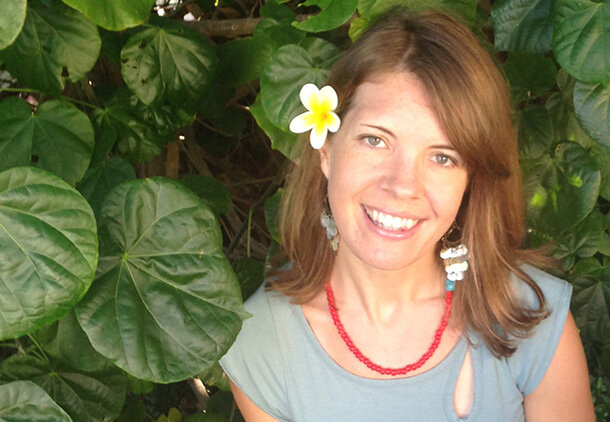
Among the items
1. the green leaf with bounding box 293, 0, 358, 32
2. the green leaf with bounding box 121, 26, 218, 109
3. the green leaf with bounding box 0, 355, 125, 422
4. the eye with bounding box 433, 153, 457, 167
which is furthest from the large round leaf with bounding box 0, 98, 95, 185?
the eye with bounding box 433, 153, 457, 167

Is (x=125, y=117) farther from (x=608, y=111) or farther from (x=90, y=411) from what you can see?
(x=608, y=111)

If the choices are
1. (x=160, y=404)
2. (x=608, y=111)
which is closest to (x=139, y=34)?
(x=608, y=111)

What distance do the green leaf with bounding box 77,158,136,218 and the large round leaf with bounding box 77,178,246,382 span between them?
0.21 metres

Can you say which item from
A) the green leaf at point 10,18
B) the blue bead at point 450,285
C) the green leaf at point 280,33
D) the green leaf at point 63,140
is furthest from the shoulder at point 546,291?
the green leaf at point 10,18

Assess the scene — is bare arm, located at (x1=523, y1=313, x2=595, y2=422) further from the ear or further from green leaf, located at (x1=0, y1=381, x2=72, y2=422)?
green leaf, located at (x1=0, y1=381, x2=72, y2=422)

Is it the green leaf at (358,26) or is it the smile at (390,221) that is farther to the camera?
the green leaf at (358,26)

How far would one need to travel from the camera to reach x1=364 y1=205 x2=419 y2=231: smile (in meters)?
1.19

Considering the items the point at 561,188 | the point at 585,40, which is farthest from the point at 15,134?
the point at 561,188

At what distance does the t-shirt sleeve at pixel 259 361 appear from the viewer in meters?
1.43

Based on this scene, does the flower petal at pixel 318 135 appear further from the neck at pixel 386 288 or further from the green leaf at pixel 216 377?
the green leaf at pixel 216 377

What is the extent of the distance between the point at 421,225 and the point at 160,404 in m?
1.24

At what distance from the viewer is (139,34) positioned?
137cm

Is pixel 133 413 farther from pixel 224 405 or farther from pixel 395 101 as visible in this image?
pixel 395 101

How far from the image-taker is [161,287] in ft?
3.83
